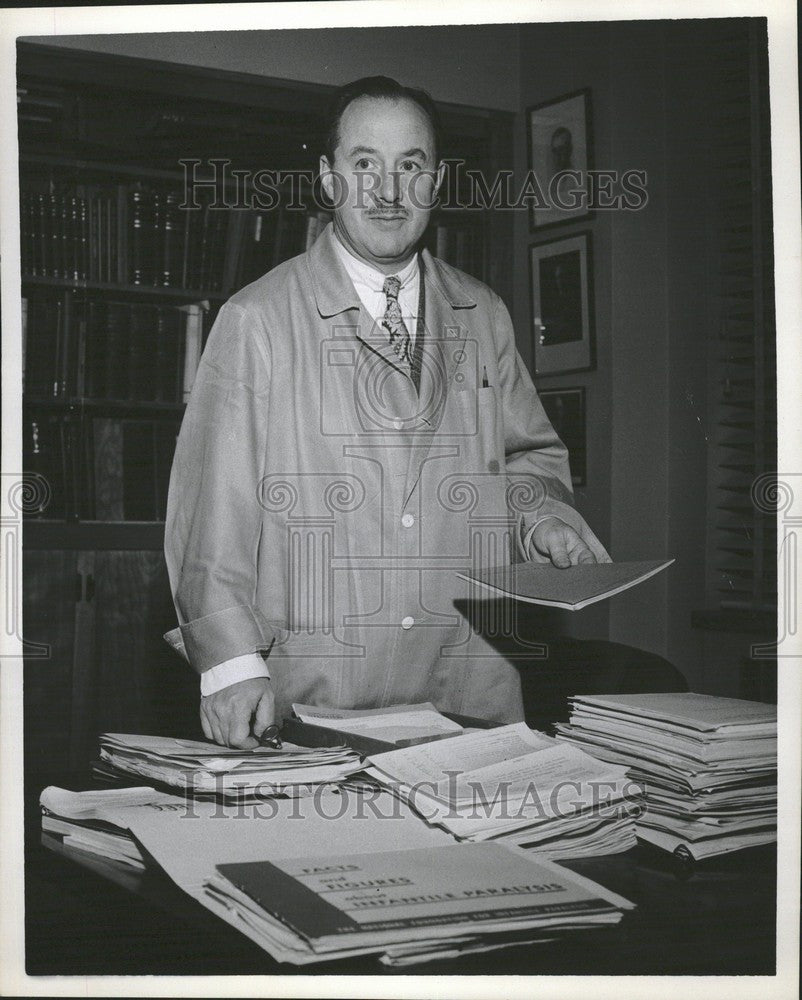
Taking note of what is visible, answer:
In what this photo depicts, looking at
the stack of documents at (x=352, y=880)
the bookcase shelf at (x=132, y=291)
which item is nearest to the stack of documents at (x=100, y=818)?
the stack of documents at (x=352, y=880)

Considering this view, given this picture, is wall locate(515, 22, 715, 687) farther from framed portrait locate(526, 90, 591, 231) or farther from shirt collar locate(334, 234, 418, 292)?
shirt collar locate(334, 234, 418, 292)

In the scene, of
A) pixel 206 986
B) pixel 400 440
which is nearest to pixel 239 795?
pixel 206 986

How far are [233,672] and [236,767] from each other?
0.30 meters

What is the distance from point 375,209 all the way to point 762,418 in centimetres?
66

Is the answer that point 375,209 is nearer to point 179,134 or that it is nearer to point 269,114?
point 269,114

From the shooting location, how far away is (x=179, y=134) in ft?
6.71

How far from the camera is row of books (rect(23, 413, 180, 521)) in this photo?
1.40 m

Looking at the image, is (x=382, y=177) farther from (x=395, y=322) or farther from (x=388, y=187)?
(x=395, y=322)

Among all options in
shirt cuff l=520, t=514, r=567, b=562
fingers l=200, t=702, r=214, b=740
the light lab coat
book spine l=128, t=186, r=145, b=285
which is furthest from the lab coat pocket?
book spine l=128, t=186, r=145, b=285

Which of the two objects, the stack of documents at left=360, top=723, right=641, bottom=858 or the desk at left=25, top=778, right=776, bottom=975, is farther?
the stack of documents at left=360, top=723, right=641, bottom=858

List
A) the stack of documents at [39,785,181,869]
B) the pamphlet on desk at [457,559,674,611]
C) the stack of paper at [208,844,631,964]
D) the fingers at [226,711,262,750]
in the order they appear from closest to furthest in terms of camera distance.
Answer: the stack of paper at [208,844,631,964]
the stack of documents at [39,785,181,869]
the pamphlet on desk at [457,559,674,611]
the fingers at [226,711,262,750]

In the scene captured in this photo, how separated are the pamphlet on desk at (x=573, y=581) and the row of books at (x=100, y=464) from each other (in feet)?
2.22

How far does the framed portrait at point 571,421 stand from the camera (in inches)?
63.4

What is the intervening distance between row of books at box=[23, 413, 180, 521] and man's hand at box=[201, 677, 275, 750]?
1.24ft
